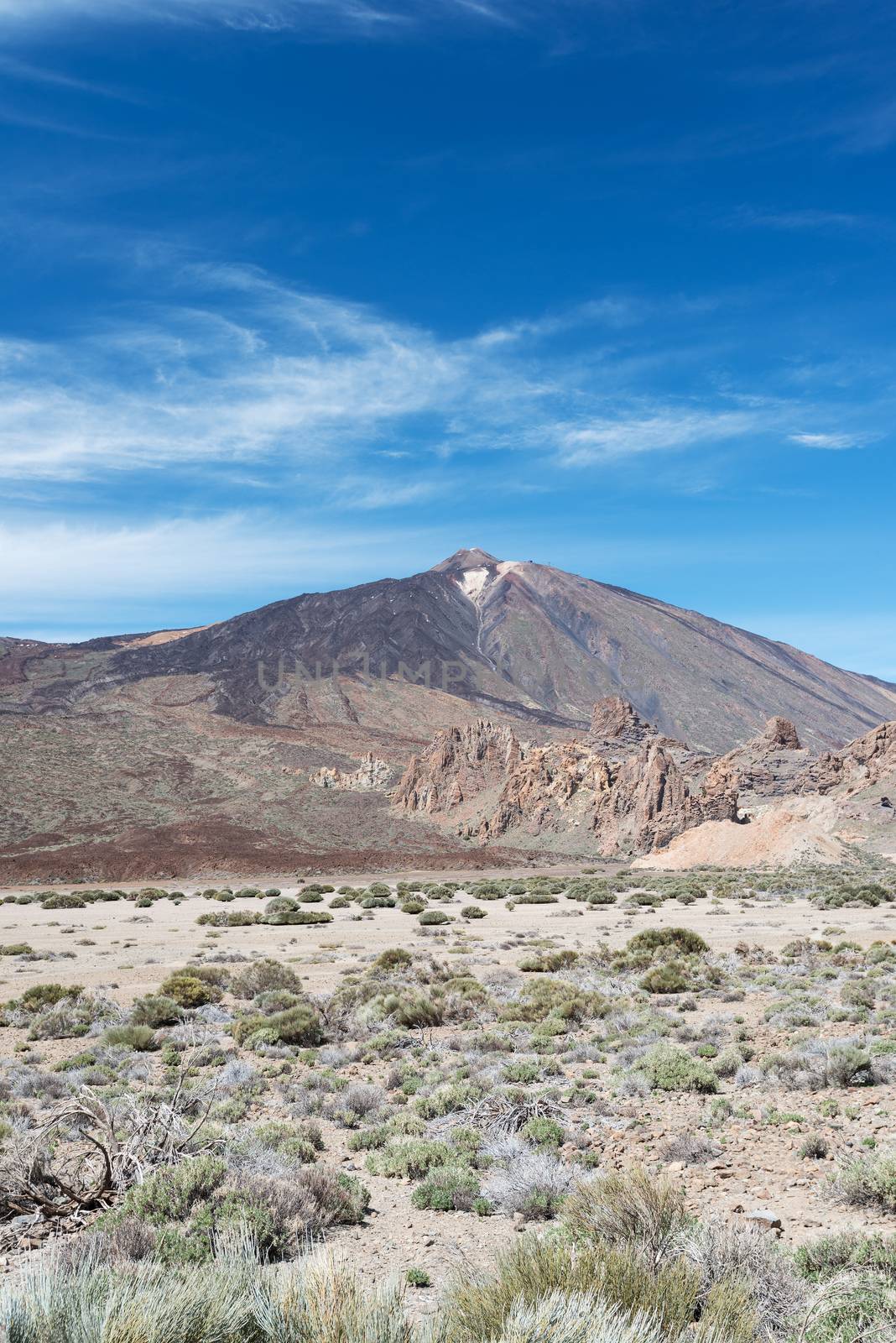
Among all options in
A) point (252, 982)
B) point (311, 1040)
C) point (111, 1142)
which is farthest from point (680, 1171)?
point (252, 982)

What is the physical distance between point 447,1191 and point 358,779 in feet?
260

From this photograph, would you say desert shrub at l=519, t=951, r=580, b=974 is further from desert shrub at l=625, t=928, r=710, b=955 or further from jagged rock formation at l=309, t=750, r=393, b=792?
jagged rock formation at l=309, t=750, r=393, b=792

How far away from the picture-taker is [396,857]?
188 ft

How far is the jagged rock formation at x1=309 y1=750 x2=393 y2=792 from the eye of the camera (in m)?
81.6

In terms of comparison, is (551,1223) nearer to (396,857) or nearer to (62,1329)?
(62,1329)

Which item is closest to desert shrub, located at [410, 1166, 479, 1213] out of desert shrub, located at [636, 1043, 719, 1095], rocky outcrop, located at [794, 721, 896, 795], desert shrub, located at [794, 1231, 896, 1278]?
desert shrub, located at [794, 1231, 896, 1278]

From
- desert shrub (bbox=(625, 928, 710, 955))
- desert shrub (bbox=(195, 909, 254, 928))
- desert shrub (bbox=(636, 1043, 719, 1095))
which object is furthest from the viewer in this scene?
desert shrub (bbox=(195, 909, 254, 928))

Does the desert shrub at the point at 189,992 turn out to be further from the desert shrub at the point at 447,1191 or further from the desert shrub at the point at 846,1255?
the desert shrub at the point at 846,1255

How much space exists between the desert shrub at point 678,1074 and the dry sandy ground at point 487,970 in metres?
0.23

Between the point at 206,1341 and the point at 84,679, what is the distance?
7319 inches

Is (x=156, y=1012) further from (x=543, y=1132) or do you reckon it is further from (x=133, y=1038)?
(x=543, y=1132)

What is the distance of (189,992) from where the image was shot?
1537 cm

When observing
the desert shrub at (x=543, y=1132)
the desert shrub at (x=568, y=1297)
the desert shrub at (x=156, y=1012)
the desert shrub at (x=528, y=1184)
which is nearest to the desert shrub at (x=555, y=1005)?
the desert shrub at (x=543, y=1132)

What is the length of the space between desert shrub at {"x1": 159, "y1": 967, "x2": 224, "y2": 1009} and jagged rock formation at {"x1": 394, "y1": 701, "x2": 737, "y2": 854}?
1840 inches
